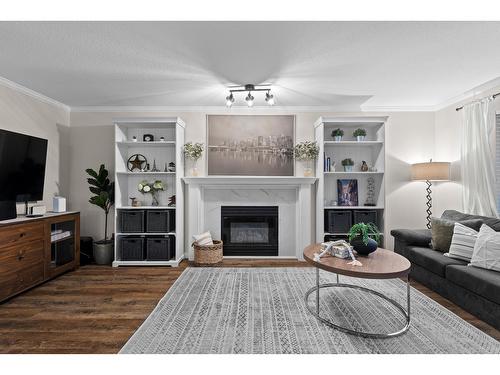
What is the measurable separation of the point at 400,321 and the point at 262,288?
1.37 metres

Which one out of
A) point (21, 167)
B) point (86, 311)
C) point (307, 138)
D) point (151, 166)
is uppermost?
point (307, 138)

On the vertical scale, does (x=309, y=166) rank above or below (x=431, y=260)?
above

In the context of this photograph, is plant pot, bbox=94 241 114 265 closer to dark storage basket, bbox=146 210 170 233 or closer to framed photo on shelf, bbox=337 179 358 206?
dark storage basket, bbox=146 210 170 233

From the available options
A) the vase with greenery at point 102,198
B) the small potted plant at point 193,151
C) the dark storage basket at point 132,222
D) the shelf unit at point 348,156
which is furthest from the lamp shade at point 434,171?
the vase with greenery at point 102,198

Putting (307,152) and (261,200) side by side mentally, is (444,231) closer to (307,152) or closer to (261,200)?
(307,152)

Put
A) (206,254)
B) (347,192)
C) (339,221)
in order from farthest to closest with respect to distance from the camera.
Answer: (347,192)
(339,221)
(206,254)

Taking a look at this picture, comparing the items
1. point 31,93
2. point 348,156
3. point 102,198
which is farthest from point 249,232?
point 31,93

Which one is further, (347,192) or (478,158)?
(347,192)

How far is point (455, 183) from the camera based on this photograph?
381 centimetres

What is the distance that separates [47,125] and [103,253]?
2.06m

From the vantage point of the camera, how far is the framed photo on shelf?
4.19 m

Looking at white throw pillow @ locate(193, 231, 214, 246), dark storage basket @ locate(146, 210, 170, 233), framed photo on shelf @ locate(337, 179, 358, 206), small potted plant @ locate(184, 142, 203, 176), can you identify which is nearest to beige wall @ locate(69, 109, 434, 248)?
small potted plant @ locate(184, 142, 203, 176)

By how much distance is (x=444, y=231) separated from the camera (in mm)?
3008

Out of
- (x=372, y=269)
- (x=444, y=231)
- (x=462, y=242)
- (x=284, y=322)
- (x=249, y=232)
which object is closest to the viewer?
(x=372, y=269)
